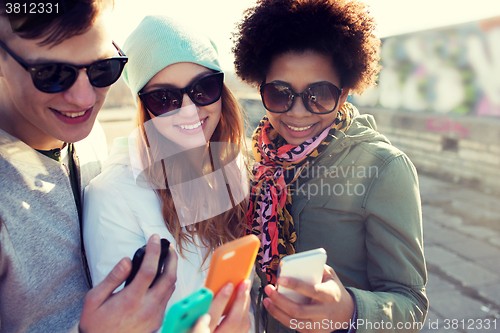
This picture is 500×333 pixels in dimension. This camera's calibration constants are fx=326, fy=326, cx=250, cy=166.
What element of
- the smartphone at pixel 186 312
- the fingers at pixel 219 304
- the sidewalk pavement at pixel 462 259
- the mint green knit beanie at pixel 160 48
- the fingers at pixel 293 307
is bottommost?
the sidewalk pavement at pixel 462 259

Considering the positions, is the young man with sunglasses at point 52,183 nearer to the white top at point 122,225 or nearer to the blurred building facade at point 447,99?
the white top at point 122,225

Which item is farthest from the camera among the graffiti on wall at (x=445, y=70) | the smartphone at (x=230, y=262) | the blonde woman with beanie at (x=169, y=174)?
the graffiti on wall at (x=445, y=70)

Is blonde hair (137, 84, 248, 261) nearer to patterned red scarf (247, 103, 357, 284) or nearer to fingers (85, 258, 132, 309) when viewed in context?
patterned red scarf (247, 103, 357, 284)

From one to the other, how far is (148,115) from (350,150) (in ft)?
3.41

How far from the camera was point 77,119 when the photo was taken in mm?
1302

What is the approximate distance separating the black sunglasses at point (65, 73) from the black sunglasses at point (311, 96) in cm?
75

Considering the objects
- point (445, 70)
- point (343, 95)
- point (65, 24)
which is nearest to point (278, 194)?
point (343, 95)

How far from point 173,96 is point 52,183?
0.64 metres

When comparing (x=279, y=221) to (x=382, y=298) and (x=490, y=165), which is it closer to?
(x=382, y=298)

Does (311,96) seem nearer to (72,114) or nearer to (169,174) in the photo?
(169,174)

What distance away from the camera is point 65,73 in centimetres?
117

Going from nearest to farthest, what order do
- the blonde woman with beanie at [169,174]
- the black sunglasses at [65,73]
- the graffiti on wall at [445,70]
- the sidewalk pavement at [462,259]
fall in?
the black sunglasses at [65,73] → the blonde woman with beanie at [169,174] → the sidewalk pavement at [462,259] → the graffiti on wall at [445,70]

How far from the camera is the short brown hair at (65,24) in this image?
109 cm

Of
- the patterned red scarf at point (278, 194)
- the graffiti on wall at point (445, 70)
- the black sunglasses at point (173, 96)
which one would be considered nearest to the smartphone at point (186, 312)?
the patterned red scarf at point (278, 194)
